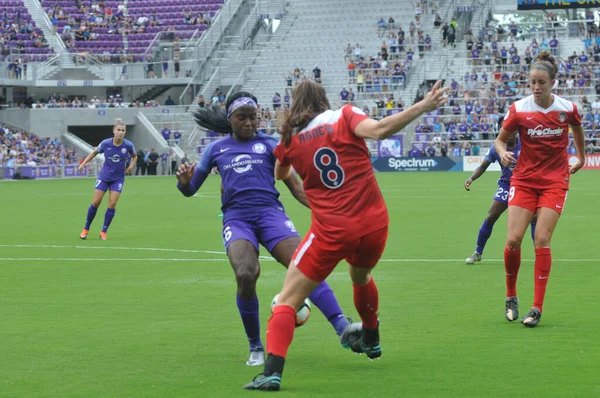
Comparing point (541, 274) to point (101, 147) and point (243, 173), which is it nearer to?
point (243, 173)

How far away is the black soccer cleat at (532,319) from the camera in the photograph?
30.9 feet

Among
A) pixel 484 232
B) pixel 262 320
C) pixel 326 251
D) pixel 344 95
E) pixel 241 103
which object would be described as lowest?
pixel 344 95

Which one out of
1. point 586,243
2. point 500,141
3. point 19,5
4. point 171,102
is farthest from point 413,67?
point 500,141

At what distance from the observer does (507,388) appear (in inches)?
275

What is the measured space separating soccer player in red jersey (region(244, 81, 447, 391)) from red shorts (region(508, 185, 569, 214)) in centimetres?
309

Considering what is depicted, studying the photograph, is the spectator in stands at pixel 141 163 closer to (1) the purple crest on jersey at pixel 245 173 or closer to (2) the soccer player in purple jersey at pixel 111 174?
(2) the soccer player in purple jersey at pixel 111 174

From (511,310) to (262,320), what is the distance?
237 centimetres

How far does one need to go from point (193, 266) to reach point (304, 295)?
8642mm

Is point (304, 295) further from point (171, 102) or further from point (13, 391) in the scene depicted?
point (171, 102)

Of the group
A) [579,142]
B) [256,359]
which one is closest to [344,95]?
[579,142]

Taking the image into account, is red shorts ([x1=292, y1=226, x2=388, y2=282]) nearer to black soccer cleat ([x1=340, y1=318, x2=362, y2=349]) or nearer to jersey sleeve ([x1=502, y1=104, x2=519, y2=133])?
black soccer cleat ([x1=340, y1=318, x2=362, y2=349])

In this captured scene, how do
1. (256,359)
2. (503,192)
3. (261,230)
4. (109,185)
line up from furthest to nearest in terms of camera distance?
(109,185) < (503,192) < (261,230) < (256,359)

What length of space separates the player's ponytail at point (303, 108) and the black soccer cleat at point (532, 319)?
3.41 metres

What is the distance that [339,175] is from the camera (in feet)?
22.9
